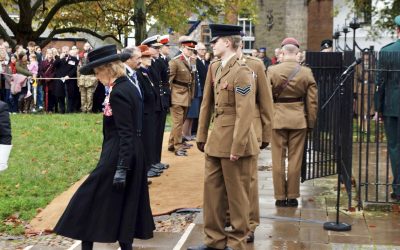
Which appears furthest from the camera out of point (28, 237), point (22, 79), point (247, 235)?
point (22, 79)

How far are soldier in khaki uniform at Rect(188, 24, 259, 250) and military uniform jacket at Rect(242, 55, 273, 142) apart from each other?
331 millimetres

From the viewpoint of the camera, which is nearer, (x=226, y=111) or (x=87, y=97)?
(x=226, y=111)

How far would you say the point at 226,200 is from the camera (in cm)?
732

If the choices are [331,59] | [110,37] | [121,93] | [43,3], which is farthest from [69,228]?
[43,3]

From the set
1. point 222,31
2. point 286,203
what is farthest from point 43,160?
point 222,31

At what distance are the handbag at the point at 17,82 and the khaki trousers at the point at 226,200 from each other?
624 inches

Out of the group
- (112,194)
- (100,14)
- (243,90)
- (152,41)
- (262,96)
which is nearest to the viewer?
(112,194)

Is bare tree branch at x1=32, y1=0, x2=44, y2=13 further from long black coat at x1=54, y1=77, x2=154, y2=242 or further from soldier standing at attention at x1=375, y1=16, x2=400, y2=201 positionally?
long black coat at x1=54, y1=77, x2=154, y2=242

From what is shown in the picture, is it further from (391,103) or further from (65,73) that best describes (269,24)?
(391,103)

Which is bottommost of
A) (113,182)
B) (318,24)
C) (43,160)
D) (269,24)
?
(43,160)

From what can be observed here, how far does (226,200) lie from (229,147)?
0.61 metres

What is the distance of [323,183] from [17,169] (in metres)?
4.88

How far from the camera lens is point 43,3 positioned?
35000 mm

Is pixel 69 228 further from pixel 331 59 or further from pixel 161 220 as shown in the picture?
pixel 331 59
